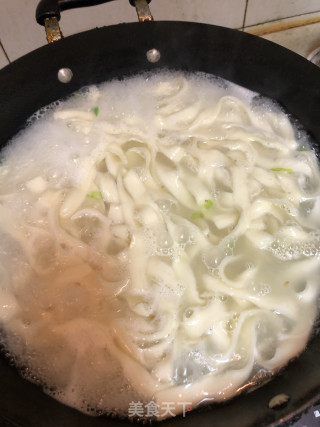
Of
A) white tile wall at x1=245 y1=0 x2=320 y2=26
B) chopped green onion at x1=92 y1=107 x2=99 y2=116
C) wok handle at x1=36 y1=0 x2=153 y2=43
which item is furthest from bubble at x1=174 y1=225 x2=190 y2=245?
white tile wall at x1=245 y1=0 x2=320 y2=26

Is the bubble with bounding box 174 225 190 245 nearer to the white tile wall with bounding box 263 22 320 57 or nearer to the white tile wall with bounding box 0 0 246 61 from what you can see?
the white tile wall with bounding box 0 0 246 61

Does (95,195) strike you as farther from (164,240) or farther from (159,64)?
(159,64)

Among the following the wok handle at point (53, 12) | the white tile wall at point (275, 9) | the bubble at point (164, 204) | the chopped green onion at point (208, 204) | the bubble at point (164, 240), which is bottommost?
the chopped green onion at point (208, 204)

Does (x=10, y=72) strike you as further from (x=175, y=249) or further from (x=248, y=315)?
(x=248, y=315)

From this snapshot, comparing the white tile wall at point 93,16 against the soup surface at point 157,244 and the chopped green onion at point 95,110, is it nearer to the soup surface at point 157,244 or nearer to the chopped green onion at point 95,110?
the soup surface at point 157,244

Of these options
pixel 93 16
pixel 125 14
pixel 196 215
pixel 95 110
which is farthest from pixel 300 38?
pixel 196 215

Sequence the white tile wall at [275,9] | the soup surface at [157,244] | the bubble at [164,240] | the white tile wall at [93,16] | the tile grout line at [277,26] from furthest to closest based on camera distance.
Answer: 1. the tile grout line at [277,26]
2. the white tile wall at [275,9]
3. the white tile wall at [93,16]
4. the bubble at [164,240]
5. the soup surface at [157,244]

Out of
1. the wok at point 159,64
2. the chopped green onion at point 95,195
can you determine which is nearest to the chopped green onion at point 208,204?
the chopped green onion at point 95,195
